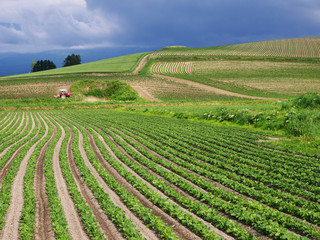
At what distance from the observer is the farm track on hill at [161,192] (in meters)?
8.61

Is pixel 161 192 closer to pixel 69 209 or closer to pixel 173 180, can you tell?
pixel 173 180

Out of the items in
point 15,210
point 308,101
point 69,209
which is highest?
point 308,101

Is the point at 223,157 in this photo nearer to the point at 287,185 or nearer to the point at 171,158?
the point at 171,158

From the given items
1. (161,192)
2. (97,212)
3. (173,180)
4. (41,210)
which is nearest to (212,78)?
(173,180)

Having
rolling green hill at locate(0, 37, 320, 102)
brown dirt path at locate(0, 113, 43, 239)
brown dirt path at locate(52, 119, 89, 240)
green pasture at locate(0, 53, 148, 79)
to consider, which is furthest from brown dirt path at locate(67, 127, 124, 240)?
green pasture at locate(0, 53, 148, 79)

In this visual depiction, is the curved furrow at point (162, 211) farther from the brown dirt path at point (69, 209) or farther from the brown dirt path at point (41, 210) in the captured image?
the brown dirt path at point (41, 210)

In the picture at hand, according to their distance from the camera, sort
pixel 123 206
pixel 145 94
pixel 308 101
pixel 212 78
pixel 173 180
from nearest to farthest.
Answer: pixel 123 206 < pixel 173 180 < pixel 308 101 < pixel 145 94 < pixel 212 78

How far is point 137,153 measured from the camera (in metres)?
17.4

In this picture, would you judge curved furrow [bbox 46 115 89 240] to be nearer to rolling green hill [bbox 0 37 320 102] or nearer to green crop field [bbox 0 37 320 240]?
green crop field [bbox 0 37 320 240]

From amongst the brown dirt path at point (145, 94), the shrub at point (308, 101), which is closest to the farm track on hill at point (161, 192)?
the shrub at point (308, 101)

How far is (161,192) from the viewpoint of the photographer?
11.6 m

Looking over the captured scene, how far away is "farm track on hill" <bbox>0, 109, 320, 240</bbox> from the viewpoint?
861 centimetres

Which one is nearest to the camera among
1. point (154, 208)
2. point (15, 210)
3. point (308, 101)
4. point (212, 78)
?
point (154, 208)

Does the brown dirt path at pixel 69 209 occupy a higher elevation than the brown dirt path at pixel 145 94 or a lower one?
lower
